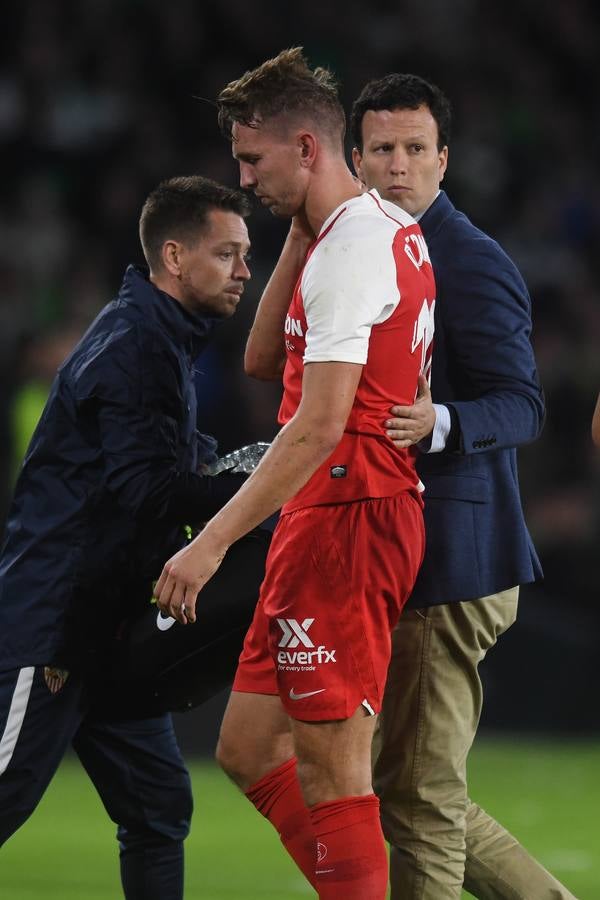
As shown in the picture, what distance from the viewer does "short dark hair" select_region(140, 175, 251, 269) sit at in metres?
4.50

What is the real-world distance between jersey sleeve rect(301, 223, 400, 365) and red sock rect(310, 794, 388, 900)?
985mm

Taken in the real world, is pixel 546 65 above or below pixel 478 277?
above

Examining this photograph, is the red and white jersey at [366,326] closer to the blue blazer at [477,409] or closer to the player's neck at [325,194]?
the player's neck at [325,194]

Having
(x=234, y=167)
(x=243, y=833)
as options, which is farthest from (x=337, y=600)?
(x=234, y=167)

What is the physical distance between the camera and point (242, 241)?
14.9 feet

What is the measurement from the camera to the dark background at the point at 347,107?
10.1 metres

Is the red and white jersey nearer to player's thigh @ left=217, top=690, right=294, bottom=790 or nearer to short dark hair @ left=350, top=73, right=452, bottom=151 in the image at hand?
player's thigh @ left=217, top=690, right=294, bottom=790

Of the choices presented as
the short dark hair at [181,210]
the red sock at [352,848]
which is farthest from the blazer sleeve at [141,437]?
the red sock at [352,848]

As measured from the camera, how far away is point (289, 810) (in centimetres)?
402

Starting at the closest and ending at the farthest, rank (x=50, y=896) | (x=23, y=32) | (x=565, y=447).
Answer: (x=50, y=896)
(x=565, y=447)
(x=23, y=32)

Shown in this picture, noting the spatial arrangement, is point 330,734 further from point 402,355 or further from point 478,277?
point 478,277

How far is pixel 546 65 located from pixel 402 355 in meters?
10.2

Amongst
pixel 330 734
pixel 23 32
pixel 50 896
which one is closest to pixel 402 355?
pixel 330 734

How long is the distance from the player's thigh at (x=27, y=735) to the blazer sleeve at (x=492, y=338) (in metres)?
Answer: 1.24
